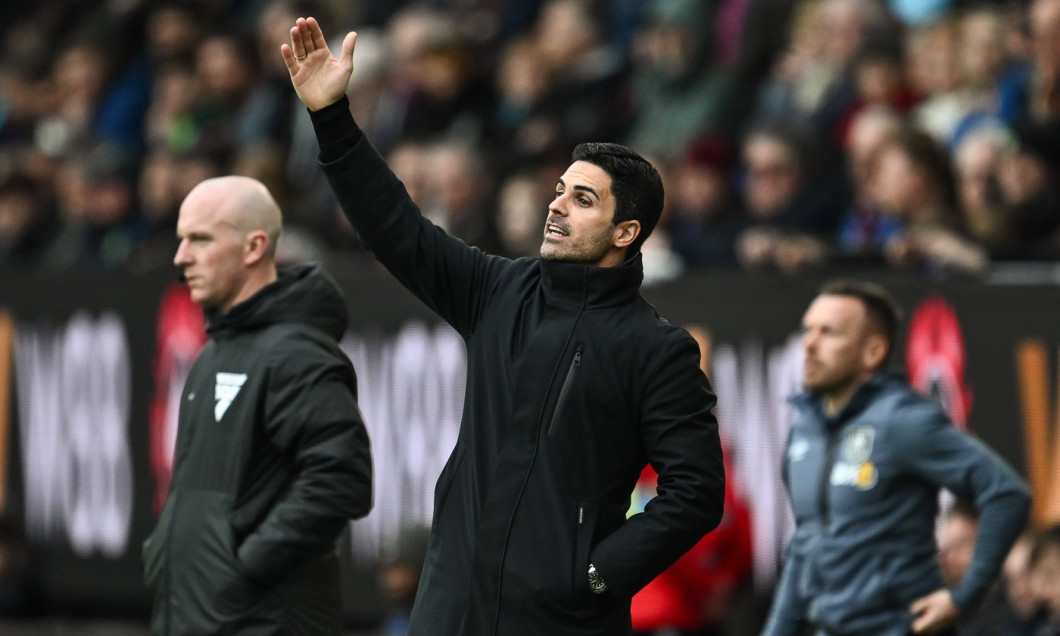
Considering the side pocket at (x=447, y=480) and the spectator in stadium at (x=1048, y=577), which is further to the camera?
the spectator in stadium at (x=1048, y=577)

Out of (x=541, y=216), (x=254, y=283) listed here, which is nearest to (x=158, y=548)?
(x=254, y=283)

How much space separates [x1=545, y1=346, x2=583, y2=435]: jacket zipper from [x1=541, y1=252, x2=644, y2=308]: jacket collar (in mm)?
159

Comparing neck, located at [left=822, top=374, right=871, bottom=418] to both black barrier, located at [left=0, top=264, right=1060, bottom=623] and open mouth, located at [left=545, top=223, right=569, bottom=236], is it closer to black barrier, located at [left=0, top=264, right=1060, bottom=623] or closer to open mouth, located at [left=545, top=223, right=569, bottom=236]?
black barrier, located at [left=0, top=264, right=1060, bottom=623]

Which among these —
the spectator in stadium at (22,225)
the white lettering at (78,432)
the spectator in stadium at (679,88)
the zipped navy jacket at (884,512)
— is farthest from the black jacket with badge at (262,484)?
the spectator in stadium at (22,225)

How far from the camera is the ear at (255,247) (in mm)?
6203

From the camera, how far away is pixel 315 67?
193 inches

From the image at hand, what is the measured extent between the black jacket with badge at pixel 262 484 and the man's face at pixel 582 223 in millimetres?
1255

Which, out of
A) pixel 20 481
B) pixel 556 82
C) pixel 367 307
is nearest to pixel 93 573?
pixel 20 481

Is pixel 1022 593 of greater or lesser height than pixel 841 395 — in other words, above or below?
below

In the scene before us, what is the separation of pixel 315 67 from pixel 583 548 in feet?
4.72

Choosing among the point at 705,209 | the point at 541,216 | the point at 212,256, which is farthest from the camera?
the point at 541,216

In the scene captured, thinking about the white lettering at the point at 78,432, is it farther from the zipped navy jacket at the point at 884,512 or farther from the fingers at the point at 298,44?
the fingers at the point at 298,44

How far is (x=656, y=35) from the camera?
11.5 m

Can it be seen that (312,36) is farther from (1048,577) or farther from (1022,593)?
(1022,593)
